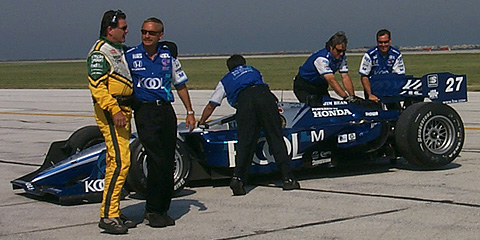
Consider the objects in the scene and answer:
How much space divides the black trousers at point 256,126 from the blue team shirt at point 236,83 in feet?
0.22

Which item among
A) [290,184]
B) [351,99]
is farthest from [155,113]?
[351,99]

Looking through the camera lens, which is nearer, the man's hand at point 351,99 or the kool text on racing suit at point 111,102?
the kool text on racing suit at point 111,102

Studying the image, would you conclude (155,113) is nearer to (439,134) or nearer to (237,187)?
(237,187)

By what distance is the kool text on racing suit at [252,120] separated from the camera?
7.72 meters

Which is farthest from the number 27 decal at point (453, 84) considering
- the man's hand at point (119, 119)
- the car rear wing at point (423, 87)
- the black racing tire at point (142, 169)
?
the man's hand at point (119, 119)

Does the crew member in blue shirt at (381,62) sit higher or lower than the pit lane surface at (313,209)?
higher

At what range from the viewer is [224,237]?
584 centimetres

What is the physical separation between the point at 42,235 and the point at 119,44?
1.65 meters

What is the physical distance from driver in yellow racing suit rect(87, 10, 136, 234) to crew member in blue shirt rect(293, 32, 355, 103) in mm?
3152

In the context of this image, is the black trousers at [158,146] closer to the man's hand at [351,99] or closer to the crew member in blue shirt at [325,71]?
the crew member in blue shirt at [325,71]

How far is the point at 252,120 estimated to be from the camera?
25.4 feet

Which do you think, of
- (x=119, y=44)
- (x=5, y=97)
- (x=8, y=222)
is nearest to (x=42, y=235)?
(x=8, y=222)

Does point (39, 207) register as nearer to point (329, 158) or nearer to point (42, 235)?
point (42, 235)

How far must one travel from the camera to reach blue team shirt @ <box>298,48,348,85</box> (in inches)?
369
